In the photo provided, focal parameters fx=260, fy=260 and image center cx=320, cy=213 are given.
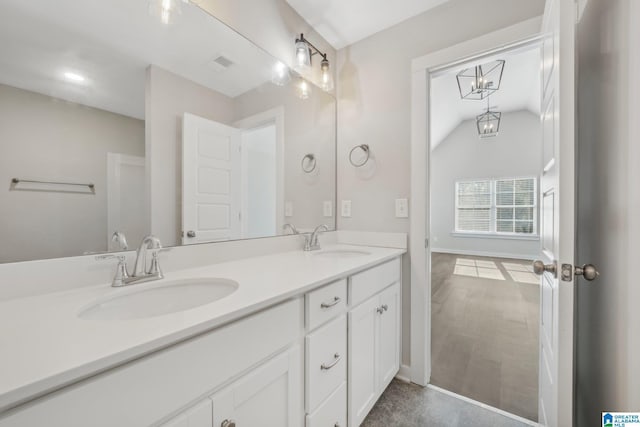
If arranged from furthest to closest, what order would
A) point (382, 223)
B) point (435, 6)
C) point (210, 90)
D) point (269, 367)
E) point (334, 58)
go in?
1. point (334, 58)
2. point (382, 223)
3. point (435, 6)
4. point (210, 90)
5. point (269, 367)

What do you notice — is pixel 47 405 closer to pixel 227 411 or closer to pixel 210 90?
pixel 227 411

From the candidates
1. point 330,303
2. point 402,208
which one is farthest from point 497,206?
point 330,303

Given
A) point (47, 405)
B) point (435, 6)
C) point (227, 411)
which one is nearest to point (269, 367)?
point (227, 411)

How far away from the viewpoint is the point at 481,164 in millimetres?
6230

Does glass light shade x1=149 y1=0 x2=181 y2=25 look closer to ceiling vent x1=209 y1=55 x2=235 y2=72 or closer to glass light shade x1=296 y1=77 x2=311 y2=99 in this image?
ceiling vent x1=209 y1=55 x2=235 y2=72

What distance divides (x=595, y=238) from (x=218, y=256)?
1561 millimetres

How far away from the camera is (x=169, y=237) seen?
43.6 inches

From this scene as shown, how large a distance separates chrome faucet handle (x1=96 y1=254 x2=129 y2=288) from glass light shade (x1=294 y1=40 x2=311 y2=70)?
1.49 metres

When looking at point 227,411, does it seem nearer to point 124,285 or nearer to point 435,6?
point 124,285

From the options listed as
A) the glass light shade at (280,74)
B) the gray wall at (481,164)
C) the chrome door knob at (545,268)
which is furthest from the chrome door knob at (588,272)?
the gray wall at (481,164)

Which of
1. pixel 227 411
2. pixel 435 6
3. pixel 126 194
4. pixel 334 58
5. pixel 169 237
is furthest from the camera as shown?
pixel 334 58

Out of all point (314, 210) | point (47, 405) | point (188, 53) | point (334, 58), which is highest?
point (334, 58)

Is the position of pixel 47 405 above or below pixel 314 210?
below

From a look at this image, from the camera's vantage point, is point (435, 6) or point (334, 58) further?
point (334, 58)
